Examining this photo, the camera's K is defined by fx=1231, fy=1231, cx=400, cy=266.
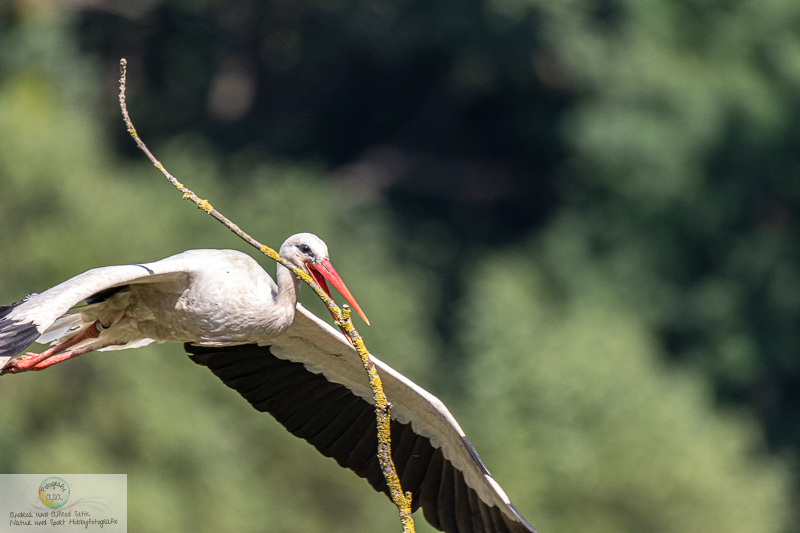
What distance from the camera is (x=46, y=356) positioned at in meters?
6.05

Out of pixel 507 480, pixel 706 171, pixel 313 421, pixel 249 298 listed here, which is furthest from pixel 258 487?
pixel 706 171

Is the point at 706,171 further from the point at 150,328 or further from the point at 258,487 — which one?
the point at 150,328

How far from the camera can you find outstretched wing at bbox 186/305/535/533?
677 centimetres

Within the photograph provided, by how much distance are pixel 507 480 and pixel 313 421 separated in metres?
10.7

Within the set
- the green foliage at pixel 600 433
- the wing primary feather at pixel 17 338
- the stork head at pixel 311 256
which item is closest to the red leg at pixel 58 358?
the wing primary feather at pixel 17 338

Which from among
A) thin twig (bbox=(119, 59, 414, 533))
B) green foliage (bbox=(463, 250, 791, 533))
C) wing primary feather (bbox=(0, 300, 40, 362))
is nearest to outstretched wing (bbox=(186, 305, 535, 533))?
thin twig (bbox=(119, 59, 414, 533))

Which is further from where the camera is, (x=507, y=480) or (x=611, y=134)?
(x=611, y=134)

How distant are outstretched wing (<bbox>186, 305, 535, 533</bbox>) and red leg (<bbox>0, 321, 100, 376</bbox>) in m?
0.60

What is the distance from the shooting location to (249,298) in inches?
234

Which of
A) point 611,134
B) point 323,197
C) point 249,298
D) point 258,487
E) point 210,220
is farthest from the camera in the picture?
point 611,134

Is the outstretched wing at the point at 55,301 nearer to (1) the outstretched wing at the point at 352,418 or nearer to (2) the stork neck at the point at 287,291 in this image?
(2) the stork neck at the point at 287,291

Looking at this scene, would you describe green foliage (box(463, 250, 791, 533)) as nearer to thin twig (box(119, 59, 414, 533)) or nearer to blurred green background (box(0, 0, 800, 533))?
blurred green background (box(0, 0, 800, 533))

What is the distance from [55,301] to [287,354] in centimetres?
208

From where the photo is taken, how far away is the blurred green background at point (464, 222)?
1598 cm
